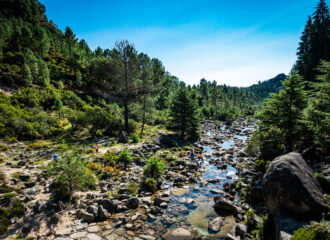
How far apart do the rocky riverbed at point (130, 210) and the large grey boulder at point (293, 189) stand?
231cm

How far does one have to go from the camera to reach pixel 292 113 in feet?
44.2

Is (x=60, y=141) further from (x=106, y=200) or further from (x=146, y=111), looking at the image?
(x=106, y=200)

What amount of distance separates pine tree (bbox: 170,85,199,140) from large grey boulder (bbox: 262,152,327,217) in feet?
74.2

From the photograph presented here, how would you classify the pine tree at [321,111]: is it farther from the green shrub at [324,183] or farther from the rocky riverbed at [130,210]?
the rocky riverbed at [130,210]

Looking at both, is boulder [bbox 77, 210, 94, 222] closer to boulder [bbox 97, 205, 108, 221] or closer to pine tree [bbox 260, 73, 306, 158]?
boulder [bbox 97, 205, 108, 221]

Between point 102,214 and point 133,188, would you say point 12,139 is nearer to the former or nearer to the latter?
point 133,188

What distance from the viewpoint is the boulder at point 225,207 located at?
9.59 metres

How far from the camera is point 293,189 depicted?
631 centimetres

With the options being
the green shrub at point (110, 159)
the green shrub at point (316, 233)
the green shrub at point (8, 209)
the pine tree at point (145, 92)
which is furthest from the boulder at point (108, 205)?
the pine tree at point (145, 92)

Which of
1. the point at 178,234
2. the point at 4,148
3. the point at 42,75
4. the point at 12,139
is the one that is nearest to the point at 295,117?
the point at 178,234

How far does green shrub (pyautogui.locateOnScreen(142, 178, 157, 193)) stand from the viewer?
40.3 ft

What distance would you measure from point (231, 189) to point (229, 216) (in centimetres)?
345

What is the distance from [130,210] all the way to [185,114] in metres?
22.1

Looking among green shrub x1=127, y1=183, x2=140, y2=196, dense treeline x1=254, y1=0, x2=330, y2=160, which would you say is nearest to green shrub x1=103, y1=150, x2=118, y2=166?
green shrub x1=127, y1=183, x2=140, y2=196
